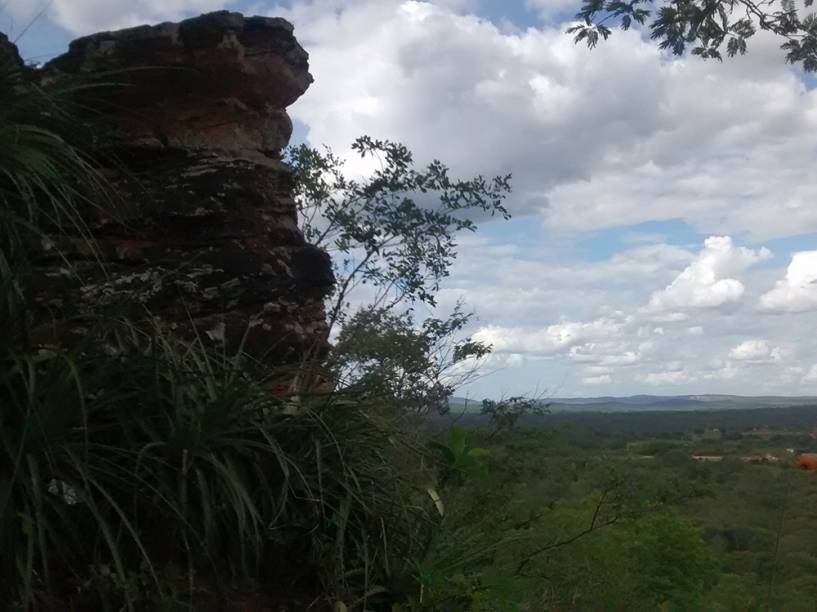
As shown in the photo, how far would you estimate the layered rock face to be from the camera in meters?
5.12

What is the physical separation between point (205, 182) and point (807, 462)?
5.26 m

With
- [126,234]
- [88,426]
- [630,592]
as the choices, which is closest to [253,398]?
[88,426]

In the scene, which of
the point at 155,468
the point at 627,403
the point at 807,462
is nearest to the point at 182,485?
the point at 155,468

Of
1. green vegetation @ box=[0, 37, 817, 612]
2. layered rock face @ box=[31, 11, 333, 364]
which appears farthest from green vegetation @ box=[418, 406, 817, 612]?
layered rock face @ box=[31, 11, 333, 364]

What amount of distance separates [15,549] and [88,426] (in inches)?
21.2

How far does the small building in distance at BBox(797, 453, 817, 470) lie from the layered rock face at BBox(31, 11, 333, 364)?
404cm

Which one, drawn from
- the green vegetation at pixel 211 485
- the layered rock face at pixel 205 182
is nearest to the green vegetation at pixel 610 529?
the green vegetation at pixel 211 485

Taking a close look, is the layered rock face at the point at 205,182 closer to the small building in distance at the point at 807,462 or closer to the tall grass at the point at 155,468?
the tall grass at the point at 155,468

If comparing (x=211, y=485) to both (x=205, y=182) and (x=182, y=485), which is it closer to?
(x=182, y=485)

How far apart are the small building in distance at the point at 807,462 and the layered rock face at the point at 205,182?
159 inches

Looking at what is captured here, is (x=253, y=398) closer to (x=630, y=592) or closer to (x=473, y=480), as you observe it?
(x=473, y=480)

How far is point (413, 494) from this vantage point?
4.97 meters

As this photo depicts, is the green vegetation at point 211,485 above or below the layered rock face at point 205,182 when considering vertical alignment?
below

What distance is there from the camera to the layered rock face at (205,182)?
5117 mm
